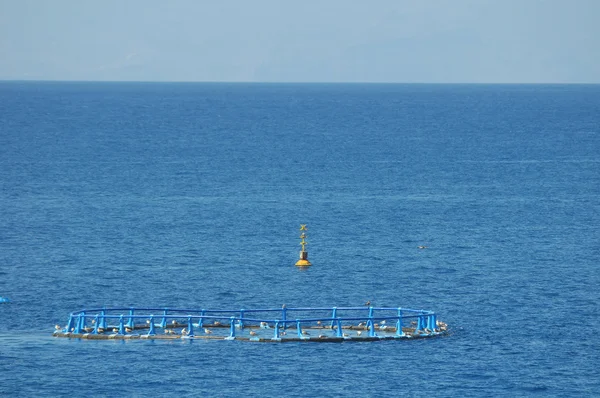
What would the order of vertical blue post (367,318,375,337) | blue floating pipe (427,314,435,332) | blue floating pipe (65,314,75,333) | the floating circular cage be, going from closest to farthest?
1. the floating circular cage
2. blue floating pipe (65,314,75,333)
3. vertical blue post (367,318,375,337)
4. blue floating pipe (427,314,435,332)

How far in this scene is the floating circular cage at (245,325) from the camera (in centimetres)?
7438

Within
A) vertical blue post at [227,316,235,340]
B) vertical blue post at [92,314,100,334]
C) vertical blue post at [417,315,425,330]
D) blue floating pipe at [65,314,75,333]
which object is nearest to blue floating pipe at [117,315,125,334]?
vertical blue post at [92,314,100,334]

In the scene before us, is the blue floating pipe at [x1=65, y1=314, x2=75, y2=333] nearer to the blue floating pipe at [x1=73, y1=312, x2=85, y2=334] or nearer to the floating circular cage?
the floating circular cage

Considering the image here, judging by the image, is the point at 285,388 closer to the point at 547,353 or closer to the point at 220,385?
the point at 220,385

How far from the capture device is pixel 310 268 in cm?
9788

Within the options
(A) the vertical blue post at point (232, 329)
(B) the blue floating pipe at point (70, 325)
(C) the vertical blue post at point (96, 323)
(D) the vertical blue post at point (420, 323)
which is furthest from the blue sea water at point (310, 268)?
(D) the vertical blue post at point (420, 323)

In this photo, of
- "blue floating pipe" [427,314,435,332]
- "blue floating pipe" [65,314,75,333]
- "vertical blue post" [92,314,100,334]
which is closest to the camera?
"blue floating pipe" [65,314,75,333]

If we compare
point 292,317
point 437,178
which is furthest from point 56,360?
point 437,178

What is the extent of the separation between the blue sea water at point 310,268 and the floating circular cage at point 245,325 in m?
1.21

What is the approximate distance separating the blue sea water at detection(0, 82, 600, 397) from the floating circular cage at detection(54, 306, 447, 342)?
121 cm

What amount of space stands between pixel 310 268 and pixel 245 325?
2049 cm

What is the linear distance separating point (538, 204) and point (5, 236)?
185 feet

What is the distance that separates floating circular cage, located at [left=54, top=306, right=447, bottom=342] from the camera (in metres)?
74.4

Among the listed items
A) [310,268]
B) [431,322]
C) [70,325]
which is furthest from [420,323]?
[310,268]
